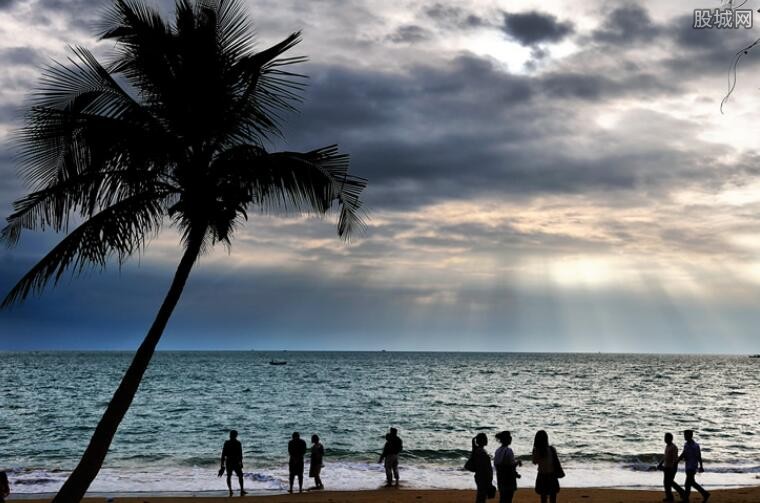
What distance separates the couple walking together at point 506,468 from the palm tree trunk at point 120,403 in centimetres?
615

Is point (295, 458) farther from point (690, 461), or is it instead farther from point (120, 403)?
point (120, 403)

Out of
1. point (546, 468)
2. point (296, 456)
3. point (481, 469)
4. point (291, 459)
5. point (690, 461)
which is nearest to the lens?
point (481, 469)

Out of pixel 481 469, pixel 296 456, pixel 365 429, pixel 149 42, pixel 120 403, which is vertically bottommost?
pixel 365 429

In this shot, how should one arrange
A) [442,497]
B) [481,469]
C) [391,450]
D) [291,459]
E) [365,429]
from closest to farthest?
1. [481,469]
2. [442,497]
3. [291,459]
4. [391,450]
5. [365,429]

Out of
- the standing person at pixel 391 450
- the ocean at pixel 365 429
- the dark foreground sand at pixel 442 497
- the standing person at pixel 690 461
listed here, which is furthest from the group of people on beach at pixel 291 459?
the standing person at pixel 690 461

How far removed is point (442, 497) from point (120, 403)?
11898 millimetres

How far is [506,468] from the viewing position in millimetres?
12406

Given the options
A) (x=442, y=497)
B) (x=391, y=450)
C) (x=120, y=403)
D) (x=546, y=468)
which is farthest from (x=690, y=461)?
(x=120, y=403)

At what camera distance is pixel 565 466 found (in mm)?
28891

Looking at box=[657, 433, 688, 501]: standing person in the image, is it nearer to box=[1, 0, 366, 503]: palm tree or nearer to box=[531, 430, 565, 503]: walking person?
box=[531, 430, 565, 503]: walking person

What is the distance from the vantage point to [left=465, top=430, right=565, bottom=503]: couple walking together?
1240cm

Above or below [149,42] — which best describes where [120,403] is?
below

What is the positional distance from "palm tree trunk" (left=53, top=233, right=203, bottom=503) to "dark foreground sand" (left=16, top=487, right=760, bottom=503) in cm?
986

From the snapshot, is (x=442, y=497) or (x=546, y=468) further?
(x=442, y=497)
